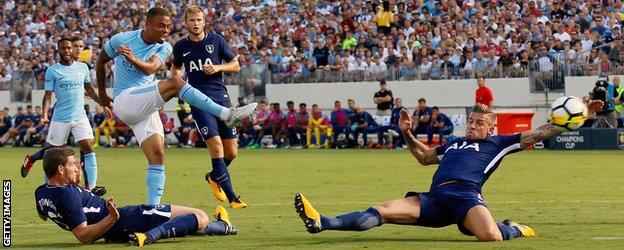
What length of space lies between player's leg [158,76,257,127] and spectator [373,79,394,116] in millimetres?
24026

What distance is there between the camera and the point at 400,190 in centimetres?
2009

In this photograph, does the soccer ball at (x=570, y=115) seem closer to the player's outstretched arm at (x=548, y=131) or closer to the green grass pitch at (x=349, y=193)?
the player's outstretched arm at (x=548, y=131)

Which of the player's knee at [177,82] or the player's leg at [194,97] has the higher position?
the player's knee at [177,82]

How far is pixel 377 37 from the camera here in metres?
41.2

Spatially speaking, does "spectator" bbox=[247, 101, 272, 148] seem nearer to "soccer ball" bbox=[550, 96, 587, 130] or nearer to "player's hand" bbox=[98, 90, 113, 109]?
"player's hand" bbox=[98, 90, 113, 109]

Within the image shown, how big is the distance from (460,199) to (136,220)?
2.98 metres

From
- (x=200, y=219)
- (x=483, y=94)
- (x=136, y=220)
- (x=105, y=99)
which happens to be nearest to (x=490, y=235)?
(x=200, y=219)

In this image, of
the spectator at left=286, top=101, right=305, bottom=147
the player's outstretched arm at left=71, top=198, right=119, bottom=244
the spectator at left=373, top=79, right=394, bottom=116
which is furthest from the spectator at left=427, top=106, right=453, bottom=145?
the player's outstretched arm at left=71, top=198, right=119, bottom=244

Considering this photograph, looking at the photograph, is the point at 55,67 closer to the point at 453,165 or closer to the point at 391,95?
the point at 453,165

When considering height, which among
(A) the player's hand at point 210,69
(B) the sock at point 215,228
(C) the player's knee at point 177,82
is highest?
(A) the player's hand at point 210,69

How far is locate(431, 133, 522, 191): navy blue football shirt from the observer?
40.9 feet

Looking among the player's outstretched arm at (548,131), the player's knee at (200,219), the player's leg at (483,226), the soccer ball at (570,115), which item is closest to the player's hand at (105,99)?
the player's knee at (200,219)

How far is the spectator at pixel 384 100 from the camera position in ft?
124

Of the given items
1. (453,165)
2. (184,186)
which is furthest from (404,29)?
(453,165)
